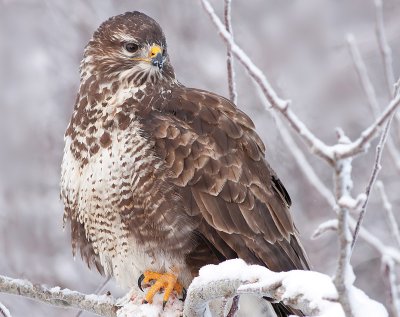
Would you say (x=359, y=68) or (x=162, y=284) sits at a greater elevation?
(x=359, y=68)

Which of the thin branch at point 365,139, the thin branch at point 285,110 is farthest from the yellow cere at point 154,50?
the thin branch at point 365,139

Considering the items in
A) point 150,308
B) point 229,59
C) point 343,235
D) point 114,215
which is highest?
point 229,59

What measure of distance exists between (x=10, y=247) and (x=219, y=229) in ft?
15.0

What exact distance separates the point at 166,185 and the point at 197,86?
6.14 metres

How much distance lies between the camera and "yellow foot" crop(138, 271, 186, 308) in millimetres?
4508

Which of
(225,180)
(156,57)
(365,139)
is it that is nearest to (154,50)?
(156,57)

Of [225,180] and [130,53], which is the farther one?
[130,53]

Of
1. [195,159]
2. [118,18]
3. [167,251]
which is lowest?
[167,251]

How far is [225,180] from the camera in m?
4.60

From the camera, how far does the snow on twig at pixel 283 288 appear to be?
2631 mm

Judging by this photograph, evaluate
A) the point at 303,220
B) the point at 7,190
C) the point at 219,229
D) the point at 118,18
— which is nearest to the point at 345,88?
Answer: the point at 303,220

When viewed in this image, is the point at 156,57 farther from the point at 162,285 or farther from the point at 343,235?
the point at 343,235

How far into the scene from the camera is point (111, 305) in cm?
455

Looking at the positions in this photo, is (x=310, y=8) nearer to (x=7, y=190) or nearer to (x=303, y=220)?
(x=303, y=220)
